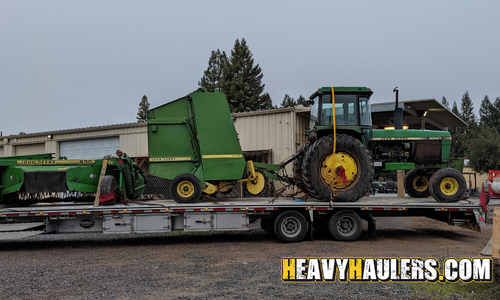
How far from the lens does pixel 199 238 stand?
10.6m

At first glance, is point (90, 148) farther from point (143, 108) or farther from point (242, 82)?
point (143, 108)

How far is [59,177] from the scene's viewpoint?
9.63 meters

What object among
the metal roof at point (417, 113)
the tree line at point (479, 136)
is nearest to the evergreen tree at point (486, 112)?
the tree line at point (479, 136)

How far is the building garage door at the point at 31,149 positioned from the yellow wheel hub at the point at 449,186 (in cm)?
1972

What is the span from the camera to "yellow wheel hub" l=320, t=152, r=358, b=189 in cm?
941

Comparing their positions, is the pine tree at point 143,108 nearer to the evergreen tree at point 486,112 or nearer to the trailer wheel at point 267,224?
the trailer wheel at point 267,224

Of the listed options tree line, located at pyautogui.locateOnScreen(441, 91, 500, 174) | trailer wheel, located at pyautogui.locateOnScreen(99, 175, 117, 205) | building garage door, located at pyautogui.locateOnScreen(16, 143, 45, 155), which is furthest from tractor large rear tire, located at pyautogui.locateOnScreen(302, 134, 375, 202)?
tree line, located at pyautogui.locateOnScreen(441, 91, 500, 174)

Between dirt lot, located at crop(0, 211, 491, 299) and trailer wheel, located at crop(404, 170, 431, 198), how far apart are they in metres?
1.07

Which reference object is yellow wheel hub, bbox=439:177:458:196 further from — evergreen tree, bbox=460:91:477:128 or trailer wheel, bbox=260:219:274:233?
evergreen tree, bbox=460:91:477:128

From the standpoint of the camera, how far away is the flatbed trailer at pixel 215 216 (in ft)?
29.7

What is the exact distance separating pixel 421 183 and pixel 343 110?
3501 mm

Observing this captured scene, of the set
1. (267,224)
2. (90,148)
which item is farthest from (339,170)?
(90,148)

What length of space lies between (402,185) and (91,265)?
8711 mm

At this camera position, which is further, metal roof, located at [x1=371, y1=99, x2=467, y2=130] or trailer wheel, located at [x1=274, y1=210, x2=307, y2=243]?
metal roof, located at [x1=371, y1=99, x2=467, y2=130]
